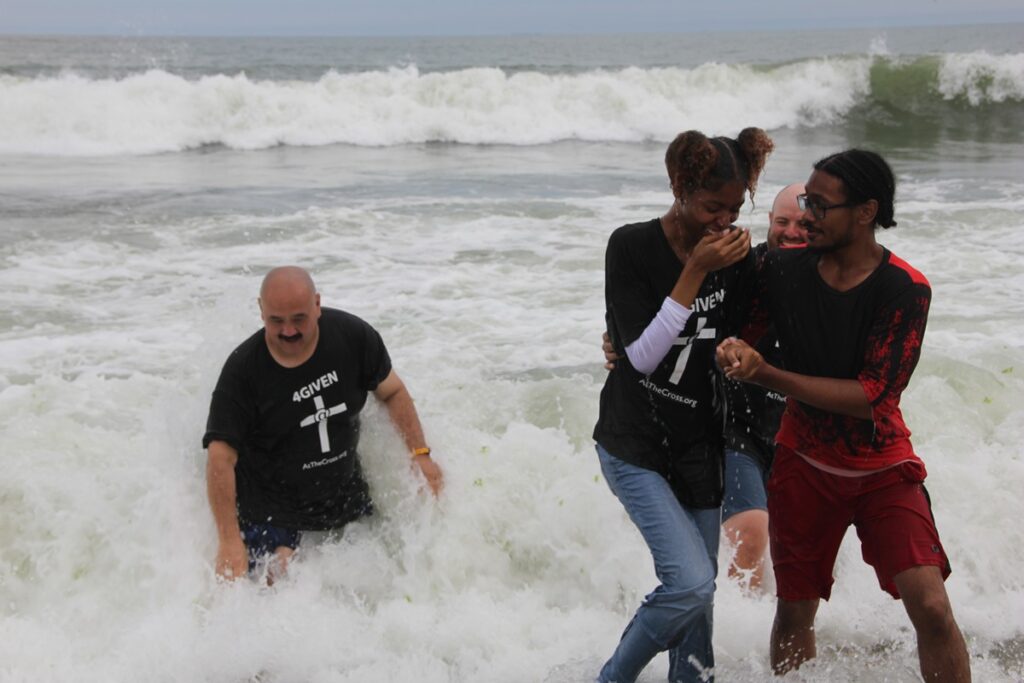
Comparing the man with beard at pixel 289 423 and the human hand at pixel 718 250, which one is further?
the man with beard at pixel 289 423

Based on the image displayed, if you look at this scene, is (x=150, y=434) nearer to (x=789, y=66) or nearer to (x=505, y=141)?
(x=505, y=141)

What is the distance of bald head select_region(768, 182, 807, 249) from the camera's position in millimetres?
4496

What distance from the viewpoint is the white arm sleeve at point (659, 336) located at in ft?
10.3

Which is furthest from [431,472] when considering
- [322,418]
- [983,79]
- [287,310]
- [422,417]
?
[983,79]

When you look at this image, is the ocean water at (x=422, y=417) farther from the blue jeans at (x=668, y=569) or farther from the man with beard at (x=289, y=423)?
the blue jeans at (x=668, y=569)

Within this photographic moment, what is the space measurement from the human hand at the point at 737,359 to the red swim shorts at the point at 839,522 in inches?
20.9

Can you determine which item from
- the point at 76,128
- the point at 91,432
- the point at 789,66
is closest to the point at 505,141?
the point at 76,128

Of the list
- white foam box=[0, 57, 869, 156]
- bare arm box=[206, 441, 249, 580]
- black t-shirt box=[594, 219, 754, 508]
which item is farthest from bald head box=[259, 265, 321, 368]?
white foam box=[0, 57, 869, 156]

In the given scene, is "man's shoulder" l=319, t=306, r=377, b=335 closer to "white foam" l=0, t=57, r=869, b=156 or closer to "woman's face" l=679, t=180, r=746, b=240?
"woman's face" l=679, t=180, r=746, b=240

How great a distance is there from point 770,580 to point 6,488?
155 inches

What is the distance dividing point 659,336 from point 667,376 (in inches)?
10.6

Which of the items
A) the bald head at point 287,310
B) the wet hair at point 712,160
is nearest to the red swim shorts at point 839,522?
the wet hair at point 712,160

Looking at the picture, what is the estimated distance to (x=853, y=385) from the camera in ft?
10.6

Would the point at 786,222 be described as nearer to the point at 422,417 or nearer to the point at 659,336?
the point at 659,336
